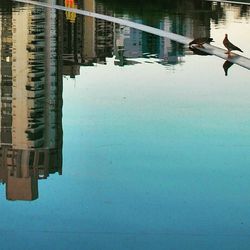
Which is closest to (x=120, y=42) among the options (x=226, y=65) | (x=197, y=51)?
(x=197, y=51)

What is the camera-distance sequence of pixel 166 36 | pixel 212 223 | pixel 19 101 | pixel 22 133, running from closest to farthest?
pixel 212 223
pixel 22 133
pixel 19 101
pixel 166 36

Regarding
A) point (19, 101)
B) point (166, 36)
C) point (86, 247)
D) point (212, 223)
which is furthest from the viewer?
point (166, 36)

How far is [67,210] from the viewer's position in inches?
358

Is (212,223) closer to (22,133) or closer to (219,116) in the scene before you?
(22,133)

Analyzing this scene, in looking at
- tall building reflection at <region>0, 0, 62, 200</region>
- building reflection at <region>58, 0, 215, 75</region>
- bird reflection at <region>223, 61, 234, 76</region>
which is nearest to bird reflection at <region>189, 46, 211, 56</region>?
building reflection at <region>58, 0, 215, 75</region>

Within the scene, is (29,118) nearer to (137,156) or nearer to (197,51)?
(137,156)

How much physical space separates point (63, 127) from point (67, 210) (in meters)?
5.36

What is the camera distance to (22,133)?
13828 millimetres

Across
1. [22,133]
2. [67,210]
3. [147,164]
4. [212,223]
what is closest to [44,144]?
[22,133]

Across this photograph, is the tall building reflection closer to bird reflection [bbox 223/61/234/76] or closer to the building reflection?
the building reflection

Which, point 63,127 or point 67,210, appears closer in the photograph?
point 67,210

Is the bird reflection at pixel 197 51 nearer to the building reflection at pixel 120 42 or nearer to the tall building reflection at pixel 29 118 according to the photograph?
the building reflection at pixel 120 42

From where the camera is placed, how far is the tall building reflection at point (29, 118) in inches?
414

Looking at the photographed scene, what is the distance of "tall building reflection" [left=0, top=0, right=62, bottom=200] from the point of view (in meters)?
10.5
